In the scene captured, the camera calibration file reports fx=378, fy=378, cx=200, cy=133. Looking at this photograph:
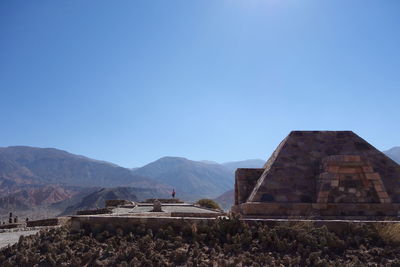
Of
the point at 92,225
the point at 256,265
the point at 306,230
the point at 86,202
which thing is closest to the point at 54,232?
the point at 92,225

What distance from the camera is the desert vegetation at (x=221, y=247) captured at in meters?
6.81

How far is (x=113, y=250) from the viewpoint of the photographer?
7.34m

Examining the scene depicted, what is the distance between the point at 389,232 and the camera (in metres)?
7.53

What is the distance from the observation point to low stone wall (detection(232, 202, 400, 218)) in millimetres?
10281

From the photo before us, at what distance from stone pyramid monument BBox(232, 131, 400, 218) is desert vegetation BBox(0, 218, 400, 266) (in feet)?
8.33

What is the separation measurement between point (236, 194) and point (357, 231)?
20.3 feet

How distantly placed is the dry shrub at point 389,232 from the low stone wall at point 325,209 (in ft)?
8.43

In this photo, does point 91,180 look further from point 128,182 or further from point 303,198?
point 303,198

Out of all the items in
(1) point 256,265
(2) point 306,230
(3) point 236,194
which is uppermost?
(3) point 236,194

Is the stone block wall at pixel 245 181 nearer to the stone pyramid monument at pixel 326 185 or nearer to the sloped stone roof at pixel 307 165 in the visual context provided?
the stone pyramid monument at pixel 326 185

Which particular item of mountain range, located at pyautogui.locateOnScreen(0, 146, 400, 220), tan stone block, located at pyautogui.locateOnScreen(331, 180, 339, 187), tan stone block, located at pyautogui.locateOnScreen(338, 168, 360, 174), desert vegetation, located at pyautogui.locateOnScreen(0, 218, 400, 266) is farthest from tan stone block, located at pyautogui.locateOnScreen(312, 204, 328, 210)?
mountain range, located at pyautogui.locateOnScreen(0, 146, 400, 220)

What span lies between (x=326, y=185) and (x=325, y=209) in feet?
2.23

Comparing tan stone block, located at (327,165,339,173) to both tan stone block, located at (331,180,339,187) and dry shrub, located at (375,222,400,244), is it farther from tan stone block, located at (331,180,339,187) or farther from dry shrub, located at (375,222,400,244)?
dry shrub, located at (375,222,400,244)

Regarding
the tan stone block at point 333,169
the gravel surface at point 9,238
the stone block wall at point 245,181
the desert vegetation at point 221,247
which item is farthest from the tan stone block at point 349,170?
the gravel surface at point 9,238
